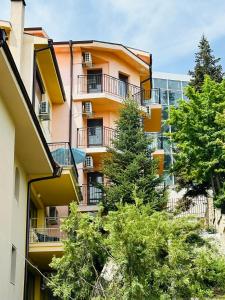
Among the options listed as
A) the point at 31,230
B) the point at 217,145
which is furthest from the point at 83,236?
the point at 217,145

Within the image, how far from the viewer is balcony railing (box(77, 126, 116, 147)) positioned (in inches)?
1180

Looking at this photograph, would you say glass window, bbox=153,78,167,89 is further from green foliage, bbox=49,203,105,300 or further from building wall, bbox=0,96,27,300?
green foliage, bbox=49,203,105,300

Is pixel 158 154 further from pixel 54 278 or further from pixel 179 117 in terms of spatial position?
pixel 54 278

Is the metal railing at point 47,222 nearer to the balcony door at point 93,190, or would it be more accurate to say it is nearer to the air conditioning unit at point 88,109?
the balcony door at point 93,190

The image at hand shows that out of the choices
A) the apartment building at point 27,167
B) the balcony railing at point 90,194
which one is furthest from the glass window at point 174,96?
the apartment building at point 27,167

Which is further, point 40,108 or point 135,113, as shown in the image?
point 135,113

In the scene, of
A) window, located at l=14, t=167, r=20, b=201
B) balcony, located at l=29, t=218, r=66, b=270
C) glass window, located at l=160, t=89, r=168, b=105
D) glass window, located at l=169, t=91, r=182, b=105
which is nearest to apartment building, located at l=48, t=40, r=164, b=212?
balcony, located at l=29, t=218, r=66, b=270

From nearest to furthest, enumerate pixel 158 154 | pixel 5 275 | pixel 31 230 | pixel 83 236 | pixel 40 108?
pixel 5 275, pixel 83 236, pixel 31 230, pixel 40 108, pixel 158 154

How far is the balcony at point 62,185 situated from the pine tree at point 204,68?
53.8 feet

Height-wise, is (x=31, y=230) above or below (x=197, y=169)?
below

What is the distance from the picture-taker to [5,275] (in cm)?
1456

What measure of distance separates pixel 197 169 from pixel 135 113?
4.55m

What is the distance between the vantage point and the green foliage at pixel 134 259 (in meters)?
14.9

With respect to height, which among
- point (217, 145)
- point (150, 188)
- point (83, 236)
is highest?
point (217, 145)
